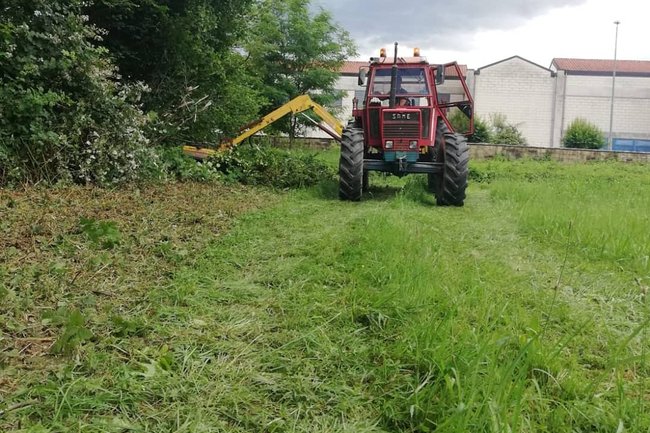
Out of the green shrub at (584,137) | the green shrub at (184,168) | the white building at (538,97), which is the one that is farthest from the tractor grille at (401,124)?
the white building at (538,97)

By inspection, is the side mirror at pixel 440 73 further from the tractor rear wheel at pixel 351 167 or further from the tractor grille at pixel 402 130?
the tractor rear wheel at pixel 351 167

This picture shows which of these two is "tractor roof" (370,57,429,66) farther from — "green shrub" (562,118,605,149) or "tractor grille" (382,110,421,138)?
"green shrub" (562,118,605,149)

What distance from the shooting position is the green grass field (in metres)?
1.89

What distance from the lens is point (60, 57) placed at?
20.7 ft

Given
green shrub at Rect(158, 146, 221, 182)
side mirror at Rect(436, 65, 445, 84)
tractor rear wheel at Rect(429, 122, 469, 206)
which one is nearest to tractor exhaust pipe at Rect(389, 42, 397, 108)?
side mirror at Rect(436, 65, 445, 84)

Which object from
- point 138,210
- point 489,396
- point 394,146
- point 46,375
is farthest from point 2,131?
point 489,396

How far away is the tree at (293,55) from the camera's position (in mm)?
19656

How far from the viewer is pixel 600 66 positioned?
145 ft

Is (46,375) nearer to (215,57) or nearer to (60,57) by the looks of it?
(60,57)

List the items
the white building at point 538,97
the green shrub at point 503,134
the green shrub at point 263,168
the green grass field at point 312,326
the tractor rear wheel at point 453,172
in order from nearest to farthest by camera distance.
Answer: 1. the green grass field at point 312,326
2. the tractor rear wheel at point 453,172
3. the green shrub at point 263,168
4. the green shrub at point 503,134
5. the white building at point 538,97

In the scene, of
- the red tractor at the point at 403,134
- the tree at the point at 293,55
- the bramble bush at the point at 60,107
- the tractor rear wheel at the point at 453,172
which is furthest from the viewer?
the tree at the point at 293,55

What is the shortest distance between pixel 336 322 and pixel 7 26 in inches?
204

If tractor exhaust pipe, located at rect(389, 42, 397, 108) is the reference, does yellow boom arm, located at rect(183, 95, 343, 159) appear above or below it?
below

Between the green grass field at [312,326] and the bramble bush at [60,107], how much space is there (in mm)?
947
